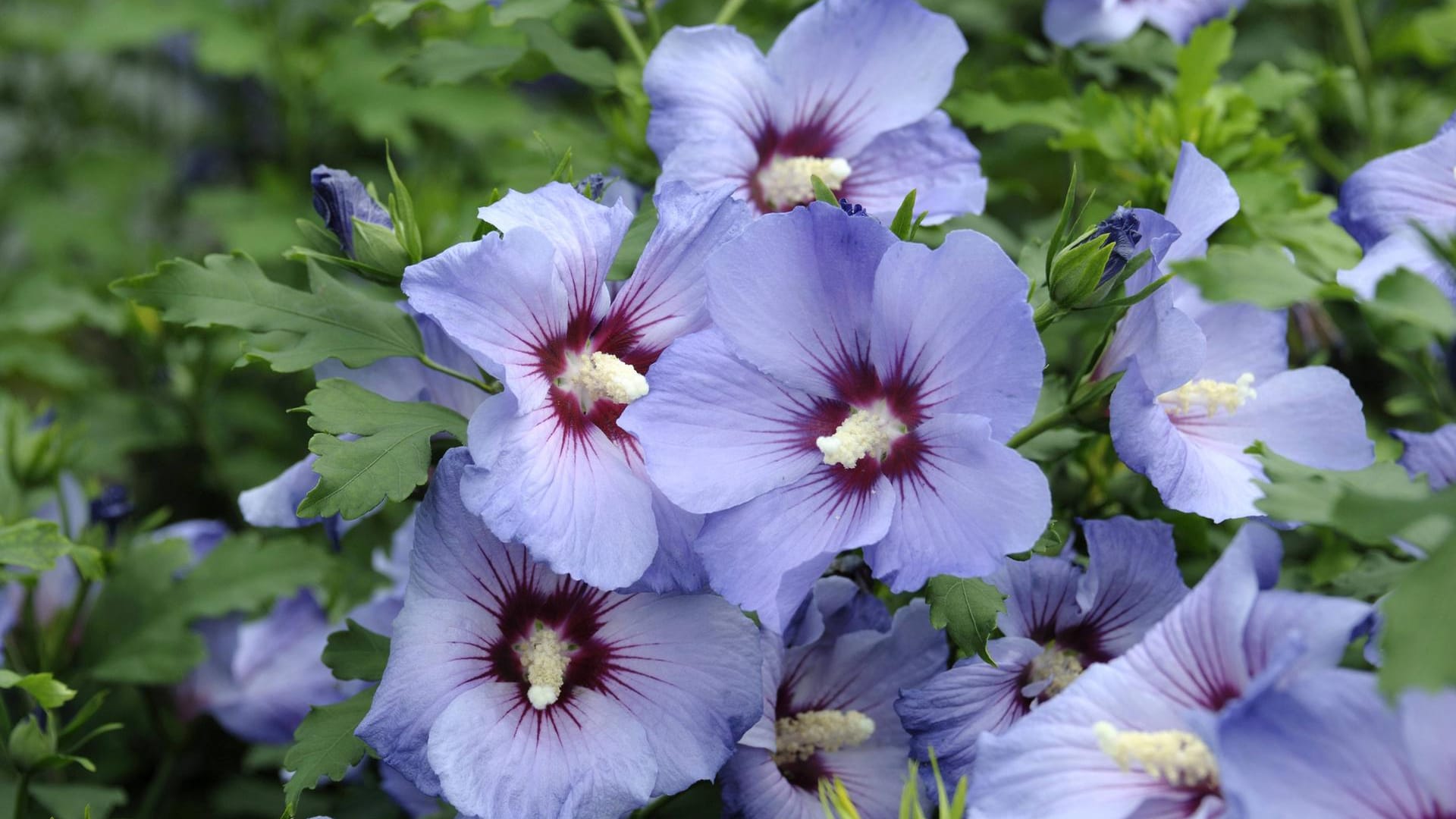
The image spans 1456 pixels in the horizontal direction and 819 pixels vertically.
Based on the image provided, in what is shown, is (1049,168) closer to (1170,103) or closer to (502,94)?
(1170,103)

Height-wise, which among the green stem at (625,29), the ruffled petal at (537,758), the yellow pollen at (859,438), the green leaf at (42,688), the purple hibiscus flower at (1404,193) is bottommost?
the green leaf at (42,688)

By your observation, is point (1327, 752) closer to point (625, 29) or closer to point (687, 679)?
point (687, 679)

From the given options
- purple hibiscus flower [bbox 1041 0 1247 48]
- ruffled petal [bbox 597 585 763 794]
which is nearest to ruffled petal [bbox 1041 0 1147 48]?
purple hibiscus flower [bbox 1041 0 1247 48]

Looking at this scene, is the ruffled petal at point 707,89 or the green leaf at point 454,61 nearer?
the ruffled petal at point 707,89

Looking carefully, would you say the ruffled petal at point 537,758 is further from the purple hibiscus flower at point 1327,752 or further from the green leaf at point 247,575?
the green leaf at point 247,575

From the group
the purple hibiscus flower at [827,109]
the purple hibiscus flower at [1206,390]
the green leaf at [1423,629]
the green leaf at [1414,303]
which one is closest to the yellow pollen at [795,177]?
the purple hibiscus flower at [827,109]

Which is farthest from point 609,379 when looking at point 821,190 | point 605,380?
point 821,190

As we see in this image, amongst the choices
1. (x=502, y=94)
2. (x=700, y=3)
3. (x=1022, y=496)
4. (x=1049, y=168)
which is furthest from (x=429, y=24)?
(x=1022, y=496)
